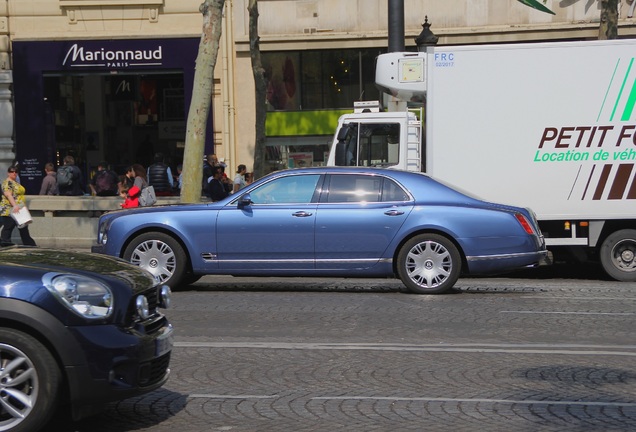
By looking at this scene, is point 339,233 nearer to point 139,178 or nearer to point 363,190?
point 363,190

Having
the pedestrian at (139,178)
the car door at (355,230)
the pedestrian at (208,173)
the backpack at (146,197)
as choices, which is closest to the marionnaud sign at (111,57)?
the pedestrian at (208,173)

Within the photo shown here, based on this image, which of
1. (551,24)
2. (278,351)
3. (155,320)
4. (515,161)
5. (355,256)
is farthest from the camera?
(551,24)

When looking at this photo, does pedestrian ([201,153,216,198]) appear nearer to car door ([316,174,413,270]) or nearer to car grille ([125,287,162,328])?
car door ([316,174,413,270])

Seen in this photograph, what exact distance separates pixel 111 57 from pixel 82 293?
22.3m

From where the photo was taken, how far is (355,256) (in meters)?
12.4

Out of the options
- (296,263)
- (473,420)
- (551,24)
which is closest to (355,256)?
(296,263)

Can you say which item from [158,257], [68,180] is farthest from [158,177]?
[158,257]

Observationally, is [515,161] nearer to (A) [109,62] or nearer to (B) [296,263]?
(B) [296,263]

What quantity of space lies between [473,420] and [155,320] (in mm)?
2152

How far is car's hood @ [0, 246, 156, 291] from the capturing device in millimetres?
5891

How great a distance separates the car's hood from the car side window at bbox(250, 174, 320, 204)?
6.13 m

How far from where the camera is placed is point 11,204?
1827cm

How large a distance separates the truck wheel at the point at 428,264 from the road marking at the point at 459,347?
3429 millimetres

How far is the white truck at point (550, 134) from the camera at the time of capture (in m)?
14.5
